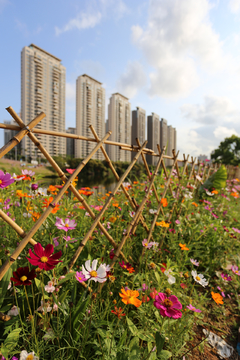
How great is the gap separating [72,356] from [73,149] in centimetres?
4887

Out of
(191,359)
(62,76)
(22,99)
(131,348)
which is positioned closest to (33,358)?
(131,348)

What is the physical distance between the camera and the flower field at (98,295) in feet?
2.12

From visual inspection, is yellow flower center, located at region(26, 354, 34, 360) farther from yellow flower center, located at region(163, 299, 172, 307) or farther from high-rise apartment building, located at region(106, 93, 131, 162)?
high-rise apartment building, located at region(106, 93, 131, 162)

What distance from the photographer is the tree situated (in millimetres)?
22094

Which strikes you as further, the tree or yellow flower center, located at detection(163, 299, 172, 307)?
the tree

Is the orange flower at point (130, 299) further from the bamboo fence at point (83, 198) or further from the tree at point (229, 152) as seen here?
the tree at point (229, 152)

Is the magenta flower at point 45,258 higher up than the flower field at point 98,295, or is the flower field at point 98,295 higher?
the magenta flower at point 45,258

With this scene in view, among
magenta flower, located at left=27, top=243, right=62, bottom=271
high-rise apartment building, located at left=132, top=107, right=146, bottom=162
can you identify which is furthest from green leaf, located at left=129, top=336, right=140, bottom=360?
high-rise apartment building, located at left=132, top=107, right=146, bottom=162

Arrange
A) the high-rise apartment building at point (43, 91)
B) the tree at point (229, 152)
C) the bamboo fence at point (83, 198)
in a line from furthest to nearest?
the high-rise apartment building at point (43, 91) → the tree at point (229, 152) → the bamboo fence at point (83, 198)

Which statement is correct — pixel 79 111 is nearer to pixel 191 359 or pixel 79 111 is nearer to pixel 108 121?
pixel 108 121

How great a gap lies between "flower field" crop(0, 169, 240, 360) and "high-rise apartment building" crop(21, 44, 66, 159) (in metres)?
44.4

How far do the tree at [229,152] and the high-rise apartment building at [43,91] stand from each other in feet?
109

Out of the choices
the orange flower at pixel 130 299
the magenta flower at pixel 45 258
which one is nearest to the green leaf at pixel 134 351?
the orange flower at pixel 130 299

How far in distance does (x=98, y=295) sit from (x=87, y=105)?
5211 cm
